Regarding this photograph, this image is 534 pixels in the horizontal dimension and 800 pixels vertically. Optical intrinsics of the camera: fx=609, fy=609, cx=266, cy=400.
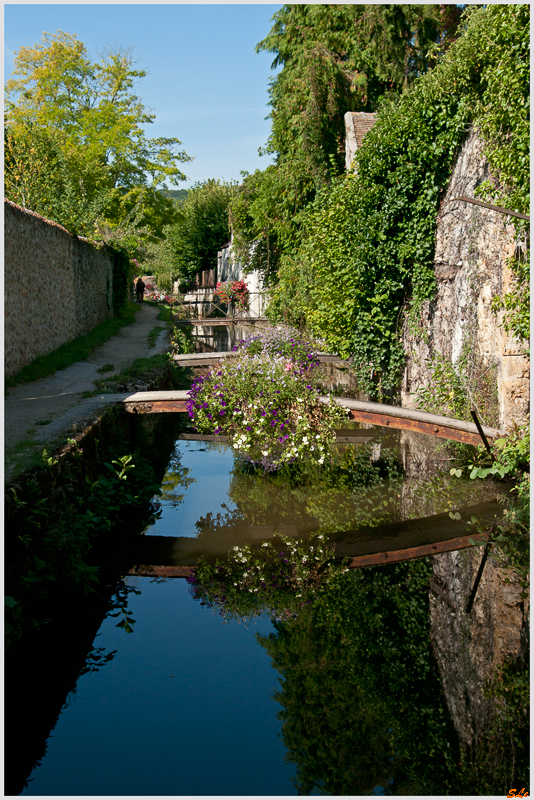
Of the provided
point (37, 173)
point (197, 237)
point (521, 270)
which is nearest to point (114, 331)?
point (37, 173)

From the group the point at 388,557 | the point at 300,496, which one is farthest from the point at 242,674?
the point at 300,496

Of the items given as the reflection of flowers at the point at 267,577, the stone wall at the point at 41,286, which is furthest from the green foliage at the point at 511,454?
the stone wall at the point at 41,286

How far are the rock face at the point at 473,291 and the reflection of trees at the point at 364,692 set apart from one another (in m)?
3.60

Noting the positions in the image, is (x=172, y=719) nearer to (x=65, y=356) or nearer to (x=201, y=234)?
(x=65, y=356)


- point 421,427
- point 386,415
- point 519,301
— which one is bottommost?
point 421,427

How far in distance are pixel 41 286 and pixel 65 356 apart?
1392 mm

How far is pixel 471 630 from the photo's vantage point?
4.56 meters

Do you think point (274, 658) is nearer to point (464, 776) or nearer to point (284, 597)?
point (284, 597)

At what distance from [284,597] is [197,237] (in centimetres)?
4047

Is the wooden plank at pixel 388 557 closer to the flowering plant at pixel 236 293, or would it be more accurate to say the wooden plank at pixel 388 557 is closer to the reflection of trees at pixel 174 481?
the reflection of trees at pixel 174 481

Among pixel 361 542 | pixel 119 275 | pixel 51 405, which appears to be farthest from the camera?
pixel 119 275

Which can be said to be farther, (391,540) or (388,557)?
(391,540)

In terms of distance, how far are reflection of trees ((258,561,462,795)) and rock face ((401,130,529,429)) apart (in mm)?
3599

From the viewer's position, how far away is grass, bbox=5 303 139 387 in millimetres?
9578
